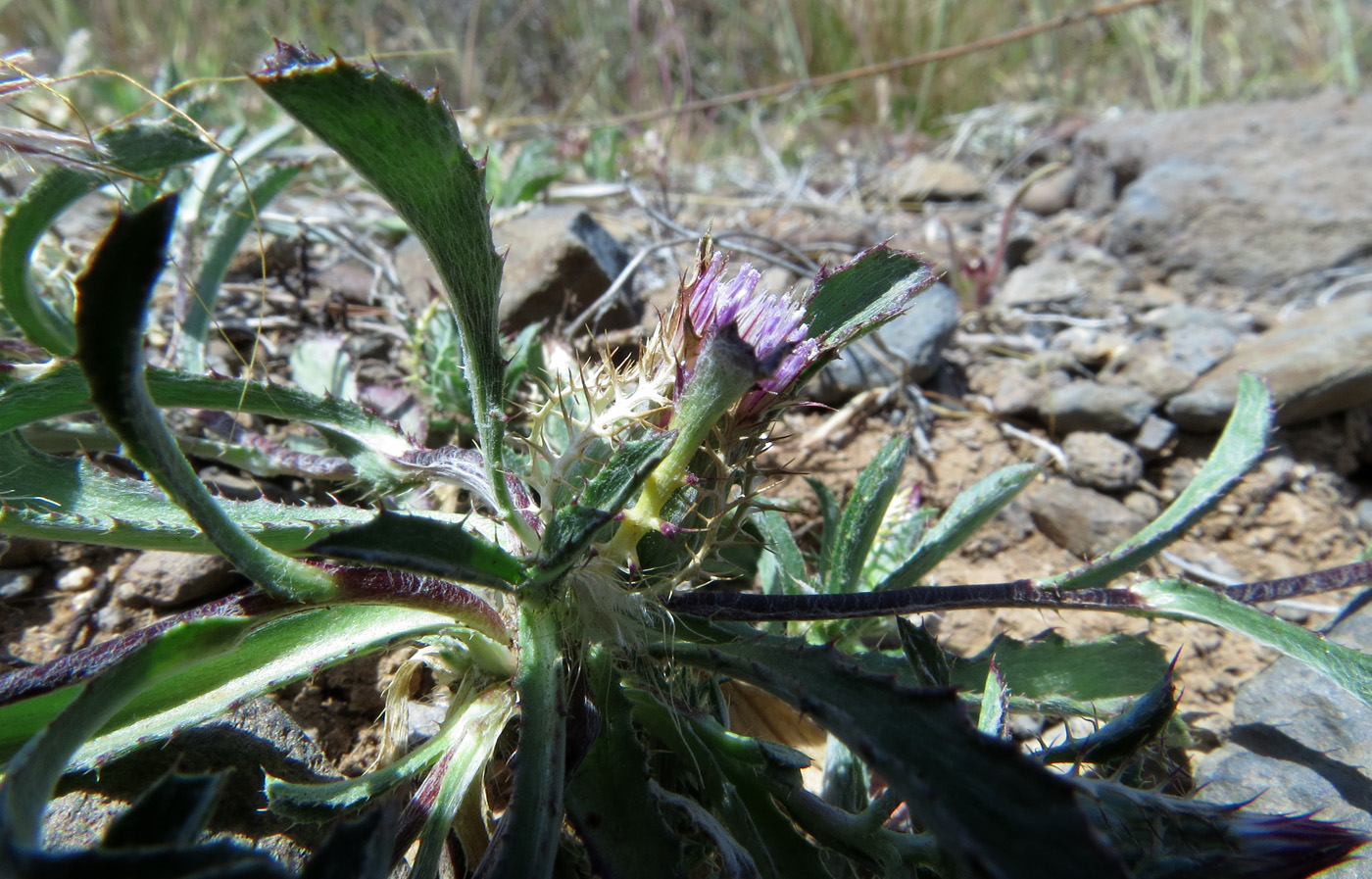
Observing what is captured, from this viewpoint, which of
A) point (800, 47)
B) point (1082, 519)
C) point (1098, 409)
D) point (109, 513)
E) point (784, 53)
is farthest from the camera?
point (784, 53)

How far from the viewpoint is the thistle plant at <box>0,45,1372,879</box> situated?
798 millimetres

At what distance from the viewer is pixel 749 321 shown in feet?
3.98

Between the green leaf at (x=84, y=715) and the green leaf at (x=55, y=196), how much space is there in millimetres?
769

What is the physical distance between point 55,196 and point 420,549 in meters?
1.03

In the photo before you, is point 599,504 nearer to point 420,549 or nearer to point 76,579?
point 420,549

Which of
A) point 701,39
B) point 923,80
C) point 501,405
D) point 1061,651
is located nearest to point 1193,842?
point 1061,651

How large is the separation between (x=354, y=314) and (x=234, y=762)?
1530 mm

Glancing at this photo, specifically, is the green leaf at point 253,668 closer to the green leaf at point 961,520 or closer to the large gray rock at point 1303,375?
the green leaf at point 961,520

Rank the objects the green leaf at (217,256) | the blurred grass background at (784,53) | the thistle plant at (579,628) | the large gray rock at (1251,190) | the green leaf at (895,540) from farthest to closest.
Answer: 1. the blurred grass background at (784,53)
2. the large gray rock at (1251,190)
3. the green leaf at (217,256)
4. the green leaf at (895,540)
5. the thistle plant at (579,628)

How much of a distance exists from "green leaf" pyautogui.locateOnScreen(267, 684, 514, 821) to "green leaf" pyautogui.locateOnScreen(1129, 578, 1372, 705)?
3.69ft

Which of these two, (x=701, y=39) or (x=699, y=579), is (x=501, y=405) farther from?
(x=701, y=39)

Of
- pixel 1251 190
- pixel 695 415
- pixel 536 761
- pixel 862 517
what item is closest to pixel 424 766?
pixel 536 761

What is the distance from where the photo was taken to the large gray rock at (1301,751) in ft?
4.39

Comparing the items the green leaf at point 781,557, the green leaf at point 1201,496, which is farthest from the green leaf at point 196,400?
the green leaf at point 1201,496
